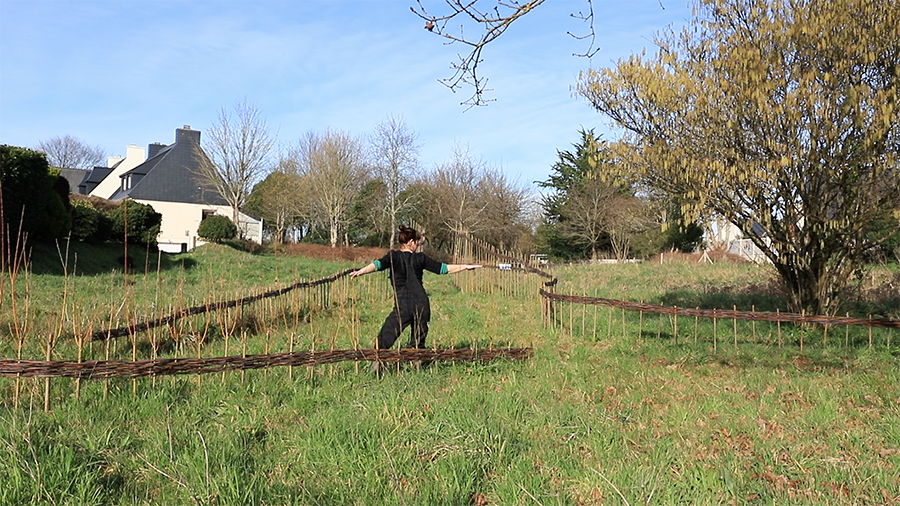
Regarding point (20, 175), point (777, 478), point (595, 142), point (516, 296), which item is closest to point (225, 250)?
point (20, 175)

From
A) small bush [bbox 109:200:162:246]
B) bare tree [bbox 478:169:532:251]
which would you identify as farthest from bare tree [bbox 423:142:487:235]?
small bush [bbox 109:200:162:246]

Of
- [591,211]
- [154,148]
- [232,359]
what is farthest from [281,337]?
[154,148]

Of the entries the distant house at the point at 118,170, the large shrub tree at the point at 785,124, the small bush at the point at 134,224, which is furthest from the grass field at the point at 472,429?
the distant house at the point at 118,170

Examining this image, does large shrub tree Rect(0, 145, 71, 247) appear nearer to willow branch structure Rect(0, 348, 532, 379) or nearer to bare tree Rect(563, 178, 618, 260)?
willow branch structure Rect(0, 348, 532, 379)

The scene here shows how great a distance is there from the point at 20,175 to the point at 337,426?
12.7 meters

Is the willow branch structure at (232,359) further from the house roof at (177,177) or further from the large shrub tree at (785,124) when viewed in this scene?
the house roof at (177,177)

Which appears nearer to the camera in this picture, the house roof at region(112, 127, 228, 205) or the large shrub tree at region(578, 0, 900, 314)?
the large shrub tree at region(578, 0, 900, 314)

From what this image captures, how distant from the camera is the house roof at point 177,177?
135ft

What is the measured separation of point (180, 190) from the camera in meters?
42.0

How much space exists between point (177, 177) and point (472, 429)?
140 feet

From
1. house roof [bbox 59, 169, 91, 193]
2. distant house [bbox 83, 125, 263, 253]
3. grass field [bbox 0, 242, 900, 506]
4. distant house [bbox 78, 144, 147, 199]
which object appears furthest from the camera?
house roof [bbox 59, 169, 91, 193]

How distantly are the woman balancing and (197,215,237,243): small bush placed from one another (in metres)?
22.1

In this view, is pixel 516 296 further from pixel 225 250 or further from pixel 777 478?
pixel 225 250

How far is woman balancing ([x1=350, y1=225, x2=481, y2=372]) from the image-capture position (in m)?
6.19
